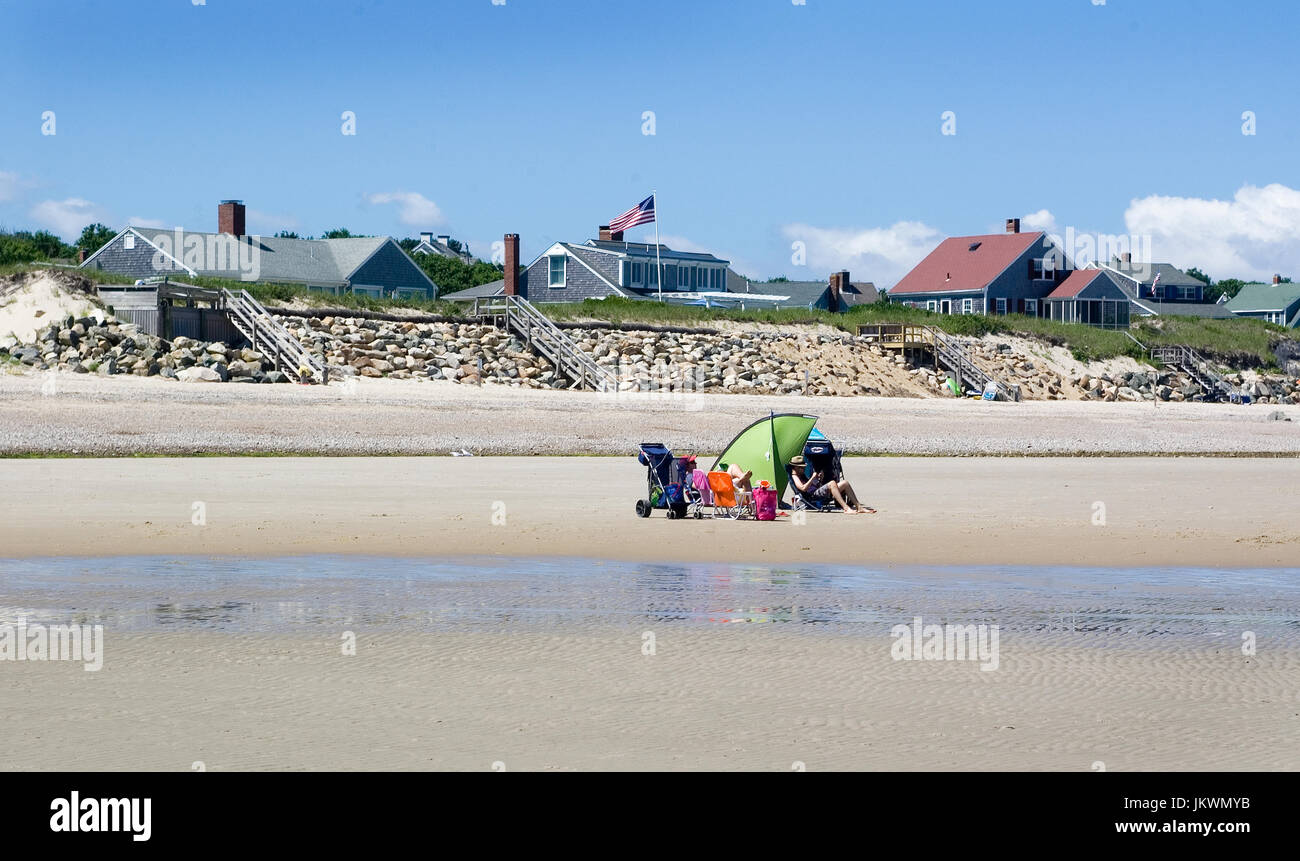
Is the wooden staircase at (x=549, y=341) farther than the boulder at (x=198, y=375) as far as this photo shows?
Yes

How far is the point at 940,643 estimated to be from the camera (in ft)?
29.0

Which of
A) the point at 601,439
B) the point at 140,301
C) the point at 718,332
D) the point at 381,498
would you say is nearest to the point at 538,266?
the point at 718,332

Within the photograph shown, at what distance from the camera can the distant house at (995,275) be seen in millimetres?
78500

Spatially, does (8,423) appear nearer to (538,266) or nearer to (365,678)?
(365,678)

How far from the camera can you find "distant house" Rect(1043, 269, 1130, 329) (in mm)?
77188

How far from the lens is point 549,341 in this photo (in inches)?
1864

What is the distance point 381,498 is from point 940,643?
36.1 feet

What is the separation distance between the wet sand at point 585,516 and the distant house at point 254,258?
38420mm

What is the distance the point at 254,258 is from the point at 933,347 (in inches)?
1192

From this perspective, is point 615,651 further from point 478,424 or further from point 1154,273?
point 1154,273

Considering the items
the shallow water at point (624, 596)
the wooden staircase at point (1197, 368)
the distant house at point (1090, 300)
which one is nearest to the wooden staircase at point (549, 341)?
the wooden staircase at point (1197, 368)

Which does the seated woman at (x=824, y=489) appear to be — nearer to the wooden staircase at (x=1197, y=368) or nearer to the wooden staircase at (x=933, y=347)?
the wooden staircase at (x=933, y=347)

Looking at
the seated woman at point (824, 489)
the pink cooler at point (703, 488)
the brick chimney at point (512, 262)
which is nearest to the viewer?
the pink cooler at point (703, 488)
